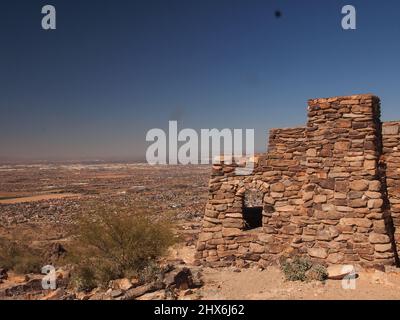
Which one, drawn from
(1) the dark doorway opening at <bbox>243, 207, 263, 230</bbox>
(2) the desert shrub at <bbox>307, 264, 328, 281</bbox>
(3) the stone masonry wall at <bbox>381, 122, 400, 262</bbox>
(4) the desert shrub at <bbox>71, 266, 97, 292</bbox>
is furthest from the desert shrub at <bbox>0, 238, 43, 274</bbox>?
(3) the stone masonry wall at <bbox>381, 122, 400, 262</bbox>

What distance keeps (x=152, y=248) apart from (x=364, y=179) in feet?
18.2

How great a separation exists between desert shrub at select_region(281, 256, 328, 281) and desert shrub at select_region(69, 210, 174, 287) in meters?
3.21

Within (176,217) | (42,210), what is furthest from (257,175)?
(42,210)

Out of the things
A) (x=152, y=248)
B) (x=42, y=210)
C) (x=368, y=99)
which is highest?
(x=368, y=99)

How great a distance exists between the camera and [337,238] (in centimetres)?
873

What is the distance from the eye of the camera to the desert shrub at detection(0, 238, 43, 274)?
41.4 ft

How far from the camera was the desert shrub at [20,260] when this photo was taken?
1263 cm

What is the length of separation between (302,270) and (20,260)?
979 centimetres

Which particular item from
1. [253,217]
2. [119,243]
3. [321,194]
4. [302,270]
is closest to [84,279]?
[119,243]

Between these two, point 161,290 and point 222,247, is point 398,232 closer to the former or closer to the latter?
point 222,247

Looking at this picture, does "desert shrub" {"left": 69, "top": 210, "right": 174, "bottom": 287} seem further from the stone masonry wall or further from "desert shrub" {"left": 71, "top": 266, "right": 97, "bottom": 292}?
the stone masonry wall

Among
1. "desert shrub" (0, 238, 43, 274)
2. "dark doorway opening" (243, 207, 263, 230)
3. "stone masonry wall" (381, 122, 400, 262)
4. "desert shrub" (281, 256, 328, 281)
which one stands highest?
"stone masonry wall" (381, 122, 400, 262)

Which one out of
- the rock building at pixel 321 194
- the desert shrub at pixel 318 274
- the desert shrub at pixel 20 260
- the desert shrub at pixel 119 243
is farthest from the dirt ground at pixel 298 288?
the desert shrub at pixel 20 260

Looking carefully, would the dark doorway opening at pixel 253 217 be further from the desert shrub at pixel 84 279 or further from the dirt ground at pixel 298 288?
the desert shrub at pixel 84 279
